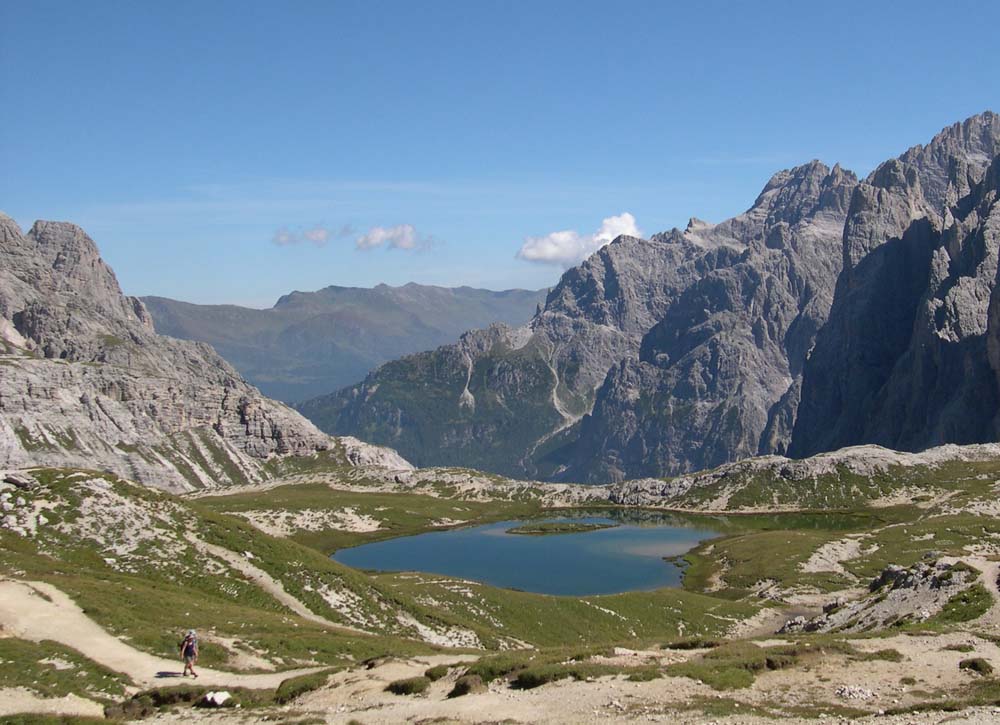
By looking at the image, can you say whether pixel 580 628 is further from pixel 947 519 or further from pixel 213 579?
pixel 947 519

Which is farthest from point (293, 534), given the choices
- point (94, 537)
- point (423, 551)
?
point (94, 537)

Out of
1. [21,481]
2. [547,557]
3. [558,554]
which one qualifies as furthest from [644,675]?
[558,554]

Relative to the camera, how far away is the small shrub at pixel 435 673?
4362 cm

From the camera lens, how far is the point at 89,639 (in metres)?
49.8

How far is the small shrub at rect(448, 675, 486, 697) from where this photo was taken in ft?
133

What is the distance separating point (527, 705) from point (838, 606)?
57.1 m

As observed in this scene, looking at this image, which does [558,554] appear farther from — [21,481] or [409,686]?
[409,686]

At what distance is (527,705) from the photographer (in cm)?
3716

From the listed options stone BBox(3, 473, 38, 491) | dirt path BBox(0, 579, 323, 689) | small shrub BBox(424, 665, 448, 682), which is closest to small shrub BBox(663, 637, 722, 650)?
small shrub BBox(424, 665, 448, 682)

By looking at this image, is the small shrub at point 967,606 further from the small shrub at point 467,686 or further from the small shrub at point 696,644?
the small shrub at point 467,686

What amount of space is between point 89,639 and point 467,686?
23997mm

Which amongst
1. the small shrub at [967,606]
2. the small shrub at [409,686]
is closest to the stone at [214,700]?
the small shrub at [409,686]

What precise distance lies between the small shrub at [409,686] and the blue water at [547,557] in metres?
82.8

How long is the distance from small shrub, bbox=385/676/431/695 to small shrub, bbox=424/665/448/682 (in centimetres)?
54
